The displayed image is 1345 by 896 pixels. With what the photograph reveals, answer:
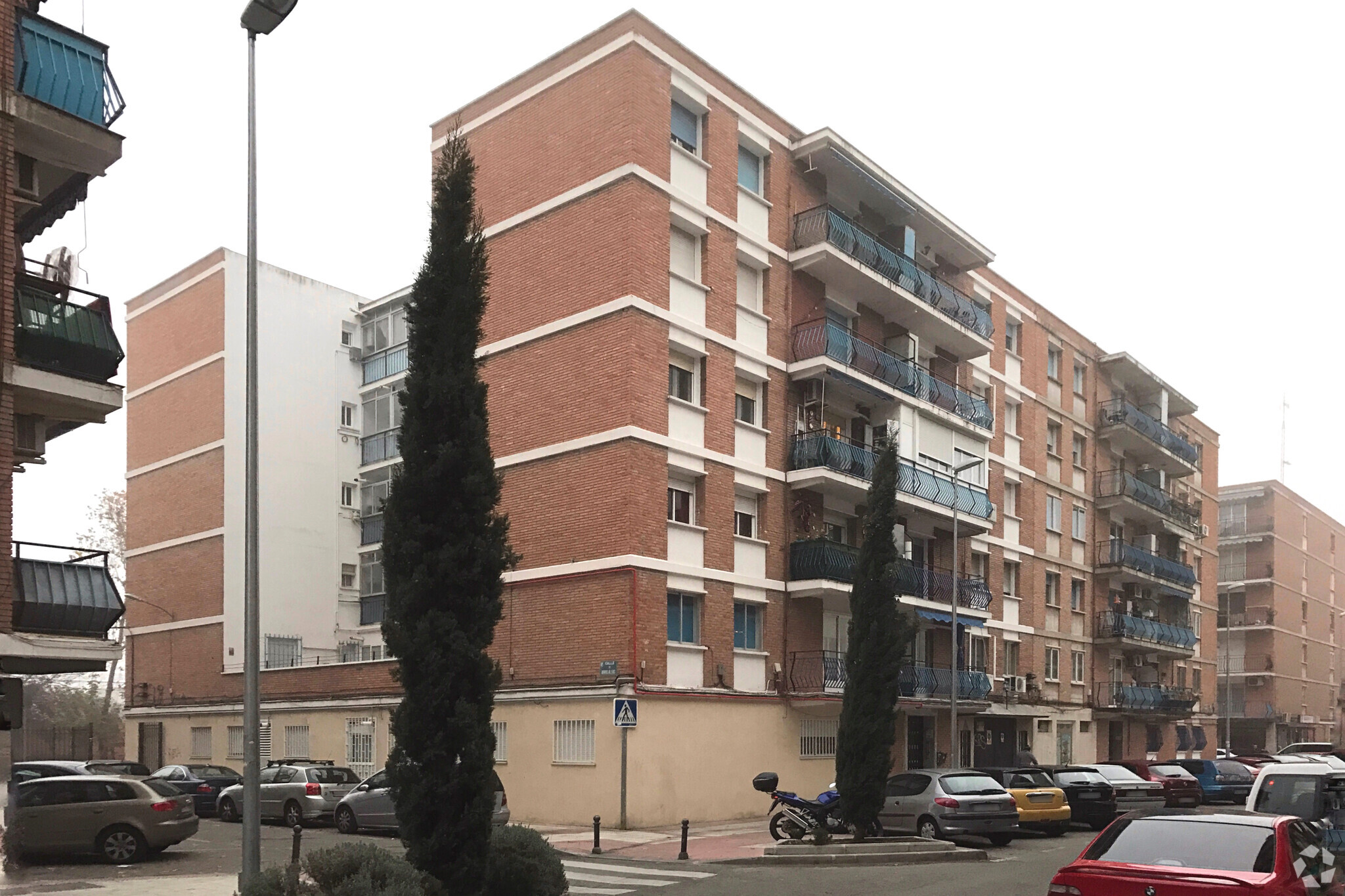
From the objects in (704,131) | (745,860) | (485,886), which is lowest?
(745,860)

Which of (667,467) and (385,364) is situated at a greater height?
(385,364)

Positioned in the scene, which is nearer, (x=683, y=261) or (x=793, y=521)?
(x=683, y=261)

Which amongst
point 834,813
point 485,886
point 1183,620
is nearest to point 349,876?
point 485,886

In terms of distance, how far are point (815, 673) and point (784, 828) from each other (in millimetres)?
8189

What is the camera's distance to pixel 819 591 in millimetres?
29625

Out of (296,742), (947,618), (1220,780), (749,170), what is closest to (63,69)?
(749,170)

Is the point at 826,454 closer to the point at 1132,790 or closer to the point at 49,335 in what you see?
the point at 1132,790

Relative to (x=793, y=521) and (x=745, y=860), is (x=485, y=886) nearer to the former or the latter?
(x=745, y=860)

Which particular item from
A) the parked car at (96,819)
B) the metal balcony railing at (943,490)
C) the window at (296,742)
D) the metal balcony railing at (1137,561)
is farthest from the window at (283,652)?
the metal balcony railing at (1137,561)

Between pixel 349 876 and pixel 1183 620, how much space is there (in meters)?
53.3

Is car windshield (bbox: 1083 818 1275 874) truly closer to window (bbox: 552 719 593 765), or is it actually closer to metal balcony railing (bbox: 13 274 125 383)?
metal balcony railing (bbox: 13 274 125 383)

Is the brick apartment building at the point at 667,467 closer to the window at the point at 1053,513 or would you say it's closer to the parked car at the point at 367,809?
the window at the point at 1053,513

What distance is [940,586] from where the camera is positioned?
116 feet

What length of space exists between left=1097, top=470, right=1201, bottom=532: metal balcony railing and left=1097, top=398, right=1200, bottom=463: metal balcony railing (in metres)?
1.80
